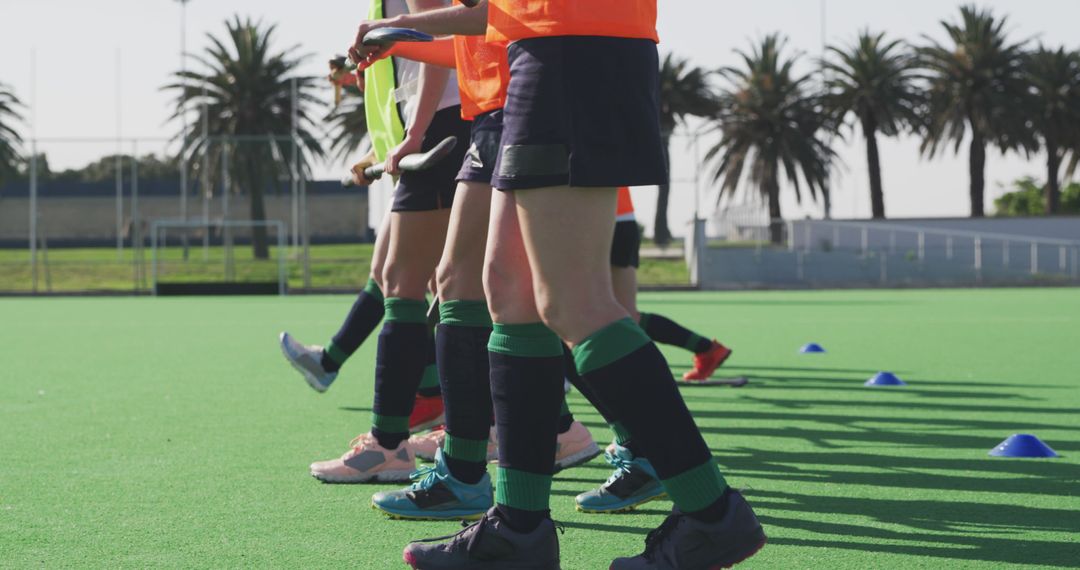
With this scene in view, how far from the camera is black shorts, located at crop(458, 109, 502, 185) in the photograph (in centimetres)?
308

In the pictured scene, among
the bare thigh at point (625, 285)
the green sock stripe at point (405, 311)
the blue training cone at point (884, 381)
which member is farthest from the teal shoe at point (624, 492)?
the blue training cone at point (884, 381)

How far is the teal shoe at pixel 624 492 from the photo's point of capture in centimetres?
364

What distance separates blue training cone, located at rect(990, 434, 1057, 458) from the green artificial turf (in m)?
0.09

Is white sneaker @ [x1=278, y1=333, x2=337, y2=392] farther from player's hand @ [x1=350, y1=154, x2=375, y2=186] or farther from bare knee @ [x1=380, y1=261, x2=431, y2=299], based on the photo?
bare knee @ [x1=380, y1=261, x2=431, y2=299]

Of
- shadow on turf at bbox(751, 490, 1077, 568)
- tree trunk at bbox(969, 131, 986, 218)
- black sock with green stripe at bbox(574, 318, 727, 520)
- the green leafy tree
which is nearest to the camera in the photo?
black sock with green stripe at bbox(574, 318, 727, 520)

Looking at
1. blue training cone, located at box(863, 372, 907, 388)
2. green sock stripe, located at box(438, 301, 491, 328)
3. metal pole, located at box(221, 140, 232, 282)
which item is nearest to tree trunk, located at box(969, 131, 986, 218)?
metal pole, located at box(221, 140, 232, 282)

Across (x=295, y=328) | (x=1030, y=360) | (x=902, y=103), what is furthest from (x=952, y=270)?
(x=1030, y=360)

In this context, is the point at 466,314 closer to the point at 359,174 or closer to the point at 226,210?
the point at 359,174

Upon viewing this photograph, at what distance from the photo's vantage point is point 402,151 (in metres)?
3.96

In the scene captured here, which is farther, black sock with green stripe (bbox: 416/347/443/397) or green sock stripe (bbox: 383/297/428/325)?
A: black sock with green stripe (bbox: 416/347/443/397)

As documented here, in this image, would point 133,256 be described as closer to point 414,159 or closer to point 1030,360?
point 1030,360

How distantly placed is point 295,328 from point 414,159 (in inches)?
446

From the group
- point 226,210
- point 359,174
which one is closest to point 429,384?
point 359,174

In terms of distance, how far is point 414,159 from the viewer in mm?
3680
